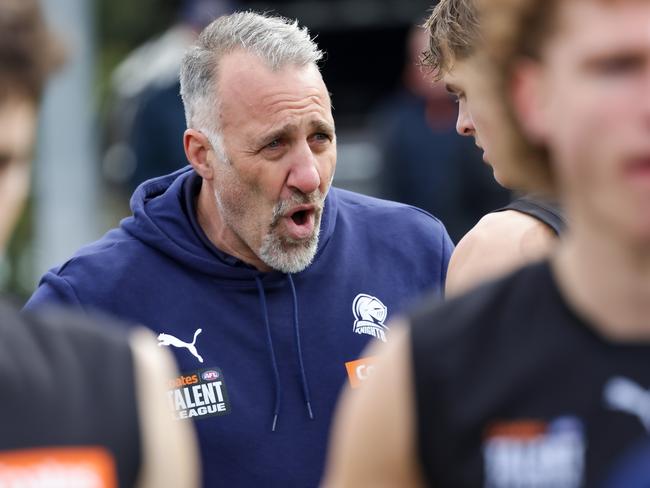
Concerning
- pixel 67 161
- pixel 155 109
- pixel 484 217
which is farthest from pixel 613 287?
pixel 67 161

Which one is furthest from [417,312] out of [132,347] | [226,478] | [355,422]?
[226,478]

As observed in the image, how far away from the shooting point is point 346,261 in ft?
14.9

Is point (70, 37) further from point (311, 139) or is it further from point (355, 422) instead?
point (311, 139)

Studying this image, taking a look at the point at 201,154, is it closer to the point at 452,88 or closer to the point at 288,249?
the point at 288,249

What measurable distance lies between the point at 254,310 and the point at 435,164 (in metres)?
5.24

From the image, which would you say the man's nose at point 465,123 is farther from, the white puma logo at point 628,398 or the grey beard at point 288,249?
the white puma logo at point 628,398

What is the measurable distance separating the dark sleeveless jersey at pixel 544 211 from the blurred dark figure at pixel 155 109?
190 inches

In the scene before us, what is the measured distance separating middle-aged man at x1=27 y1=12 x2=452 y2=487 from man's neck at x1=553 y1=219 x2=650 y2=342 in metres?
1.97

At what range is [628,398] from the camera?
227 centimetres

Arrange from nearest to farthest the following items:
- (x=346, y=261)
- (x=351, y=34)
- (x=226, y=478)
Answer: (x=226, y=478) < (x=346, y=261) < (x=351, y=34)

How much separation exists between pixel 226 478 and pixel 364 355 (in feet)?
1.81

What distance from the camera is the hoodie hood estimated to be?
4453 millimetres

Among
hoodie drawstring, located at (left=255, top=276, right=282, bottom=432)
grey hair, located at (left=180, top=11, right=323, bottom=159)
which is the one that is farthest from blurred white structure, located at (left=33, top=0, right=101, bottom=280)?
hoodie drawstring, located at (left=255, top=276, right=282, bottom=432)

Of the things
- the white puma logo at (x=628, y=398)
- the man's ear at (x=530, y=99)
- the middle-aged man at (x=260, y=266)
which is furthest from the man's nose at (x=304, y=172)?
the white puma logo at (x=628, y=398)
